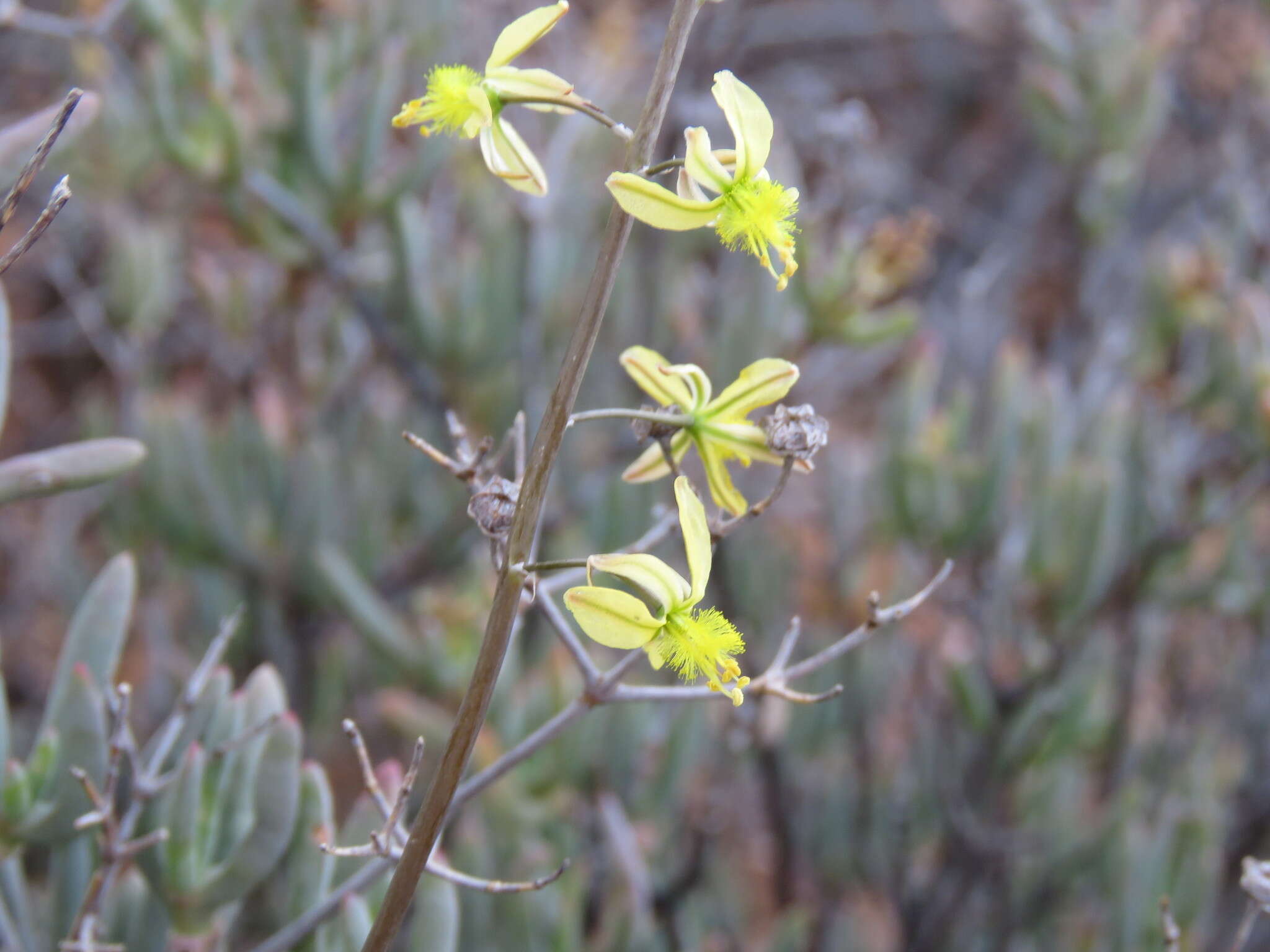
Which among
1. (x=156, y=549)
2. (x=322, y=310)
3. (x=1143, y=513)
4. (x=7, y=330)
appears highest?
(x=7, y=330)

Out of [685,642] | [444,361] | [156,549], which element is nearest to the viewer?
[685,642]

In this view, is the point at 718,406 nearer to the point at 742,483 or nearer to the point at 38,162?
the point at 38,162

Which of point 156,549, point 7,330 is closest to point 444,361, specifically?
point 156,549

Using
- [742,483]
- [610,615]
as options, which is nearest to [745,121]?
[610,615]

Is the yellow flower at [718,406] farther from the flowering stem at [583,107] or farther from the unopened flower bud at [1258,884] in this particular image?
the unopened flower bud at [1258,884]

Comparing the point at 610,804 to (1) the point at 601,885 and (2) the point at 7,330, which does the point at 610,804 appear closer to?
(1) the point at 601,885

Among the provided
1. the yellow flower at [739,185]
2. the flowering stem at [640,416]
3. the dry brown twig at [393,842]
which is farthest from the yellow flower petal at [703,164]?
the dry brown twig at [393,842]
